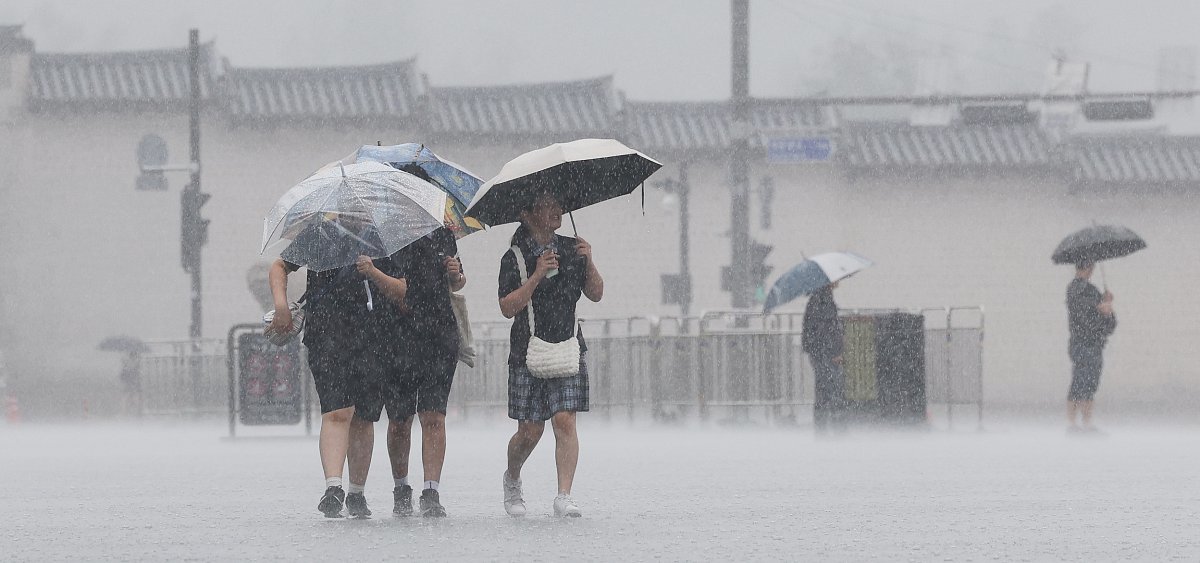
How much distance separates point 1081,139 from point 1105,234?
26686mm

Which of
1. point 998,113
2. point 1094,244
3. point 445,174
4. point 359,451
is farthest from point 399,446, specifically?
point 998,113

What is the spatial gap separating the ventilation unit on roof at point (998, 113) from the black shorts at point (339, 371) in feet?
60.8

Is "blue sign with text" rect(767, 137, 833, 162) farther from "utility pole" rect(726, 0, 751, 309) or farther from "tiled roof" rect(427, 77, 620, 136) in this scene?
"tiled roof" rect(427, 77, 620, 136)

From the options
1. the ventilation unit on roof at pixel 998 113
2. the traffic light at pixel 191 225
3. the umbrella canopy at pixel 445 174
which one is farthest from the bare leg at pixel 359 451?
the ventilation unit on roof at pixel 998 113

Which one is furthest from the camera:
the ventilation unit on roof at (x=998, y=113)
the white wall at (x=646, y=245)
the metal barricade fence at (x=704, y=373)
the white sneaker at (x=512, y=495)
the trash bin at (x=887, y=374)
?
the white wall at (x=646, y=245)

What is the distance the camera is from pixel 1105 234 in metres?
18.7

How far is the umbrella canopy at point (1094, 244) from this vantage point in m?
18.5

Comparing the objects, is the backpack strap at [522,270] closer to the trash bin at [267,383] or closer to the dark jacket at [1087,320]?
the trash bin at [267,383]

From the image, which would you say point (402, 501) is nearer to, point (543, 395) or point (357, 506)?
point (357, 506)

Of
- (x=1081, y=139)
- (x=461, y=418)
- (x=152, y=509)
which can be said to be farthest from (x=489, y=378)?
(x=1081, y=139)

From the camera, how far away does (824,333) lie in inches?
733

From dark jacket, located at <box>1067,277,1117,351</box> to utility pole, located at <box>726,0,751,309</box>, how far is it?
6525 millimetres

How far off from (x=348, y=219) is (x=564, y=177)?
39.8 inches

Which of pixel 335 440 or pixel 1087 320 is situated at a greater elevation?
pixel 1087 320
